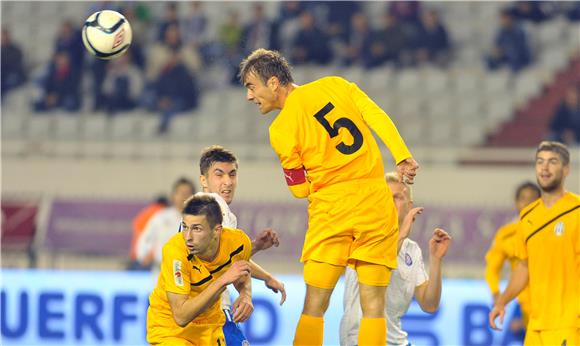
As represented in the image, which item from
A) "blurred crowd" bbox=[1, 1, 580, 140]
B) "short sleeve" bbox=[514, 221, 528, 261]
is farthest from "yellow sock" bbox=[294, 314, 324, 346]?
"blurred crowd" bbox=[1, 1, 580, 140]

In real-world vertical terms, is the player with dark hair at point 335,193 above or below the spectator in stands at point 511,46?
below

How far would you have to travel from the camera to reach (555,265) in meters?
7.82

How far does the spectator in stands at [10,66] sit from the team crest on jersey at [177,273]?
1402cm

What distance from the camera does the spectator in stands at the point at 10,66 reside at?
1944 cm

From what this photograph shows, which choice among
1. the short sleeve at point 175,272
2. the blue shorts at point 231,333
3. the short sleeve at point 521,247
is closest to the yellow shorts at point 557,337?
the short sleeve at point 521,247

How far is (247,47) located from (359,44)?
5.96 ft

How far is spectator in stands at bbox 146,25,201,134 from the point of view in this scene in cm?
1812

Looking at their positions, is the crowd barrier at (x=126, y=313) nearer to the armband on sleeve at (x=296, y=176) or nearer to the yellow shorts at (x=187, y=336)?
the yellow shorts at (x=187, y=336)

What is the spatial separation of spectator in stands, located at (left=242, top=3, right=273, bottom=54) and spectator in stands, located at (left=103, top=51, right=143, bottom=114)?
1.98 meters

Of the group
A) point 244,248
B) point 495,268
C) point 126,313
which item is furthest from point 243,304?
point 126,313

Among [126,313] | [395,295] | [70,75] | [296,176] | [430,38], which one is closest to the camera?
[296,176]

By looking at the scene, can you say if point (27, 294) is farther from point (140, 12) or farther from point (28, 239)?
point (140, 12)

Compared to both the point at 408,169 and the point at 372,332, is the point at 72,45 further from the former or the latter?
the point at 408,169

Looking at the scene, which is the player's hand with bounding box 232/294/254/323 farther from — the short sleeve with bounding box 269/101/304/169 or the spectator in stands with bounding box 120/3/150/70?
the spectator in stands with bounding box 120/3/150/70
